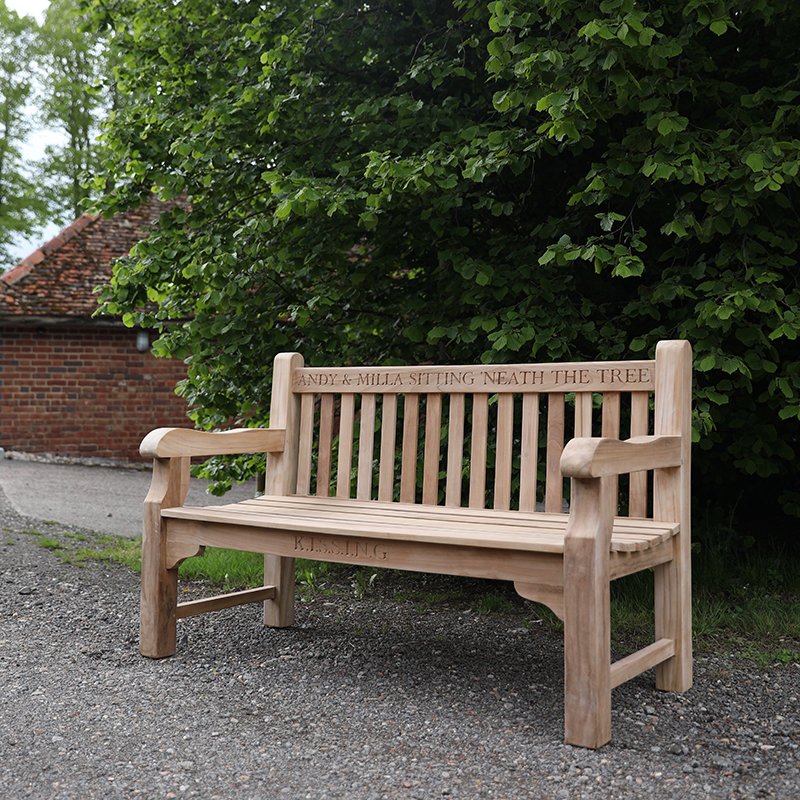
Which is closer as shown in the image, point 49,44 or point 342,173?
point 342,173

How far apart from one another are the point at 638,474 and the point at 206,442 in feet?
5.63

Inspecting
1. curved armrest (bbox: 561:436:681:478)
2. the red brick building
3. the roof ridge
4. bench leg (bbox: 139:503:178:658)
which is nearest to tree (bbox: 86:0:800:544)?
curved armrest (bbox: 561:436:681:478)

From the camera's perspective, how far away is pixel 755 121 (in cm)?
386

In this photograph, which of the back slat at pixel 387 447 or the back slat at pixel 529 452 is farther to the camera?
the back slat at pixel 387 447

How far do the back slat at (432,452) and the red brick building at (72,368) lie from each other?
987 centimetres

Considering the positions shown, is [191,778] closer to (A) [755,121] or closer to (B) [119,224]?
(A) [755,121]

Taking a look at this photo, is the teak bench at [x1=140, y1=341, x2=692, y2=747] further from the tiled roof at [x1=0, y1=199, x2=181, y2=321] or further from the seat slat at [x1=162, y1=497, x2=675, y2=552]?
the tiled roof at [x1=0, y1=199, x2=181, y2=321]

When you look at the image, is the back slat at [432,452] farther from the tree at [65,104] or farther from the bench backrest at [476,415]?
the tree at [65,104]

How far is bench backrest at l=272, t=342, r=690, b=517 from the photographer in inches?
124

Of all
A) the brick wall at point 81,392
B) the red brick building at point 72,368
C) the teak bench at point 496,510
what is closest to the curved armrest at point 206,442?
the teak bench at point 496,510

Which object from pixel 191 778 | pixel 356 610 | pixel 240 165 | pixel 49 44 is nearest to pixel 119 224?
pixel 49 44

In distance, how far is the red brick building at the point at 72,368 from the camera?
12617mm

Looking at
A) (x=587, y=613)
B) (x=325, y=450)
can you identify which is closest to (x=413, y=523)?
(x=587, y=613)

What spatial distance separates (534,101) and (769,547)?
3.07 metres
